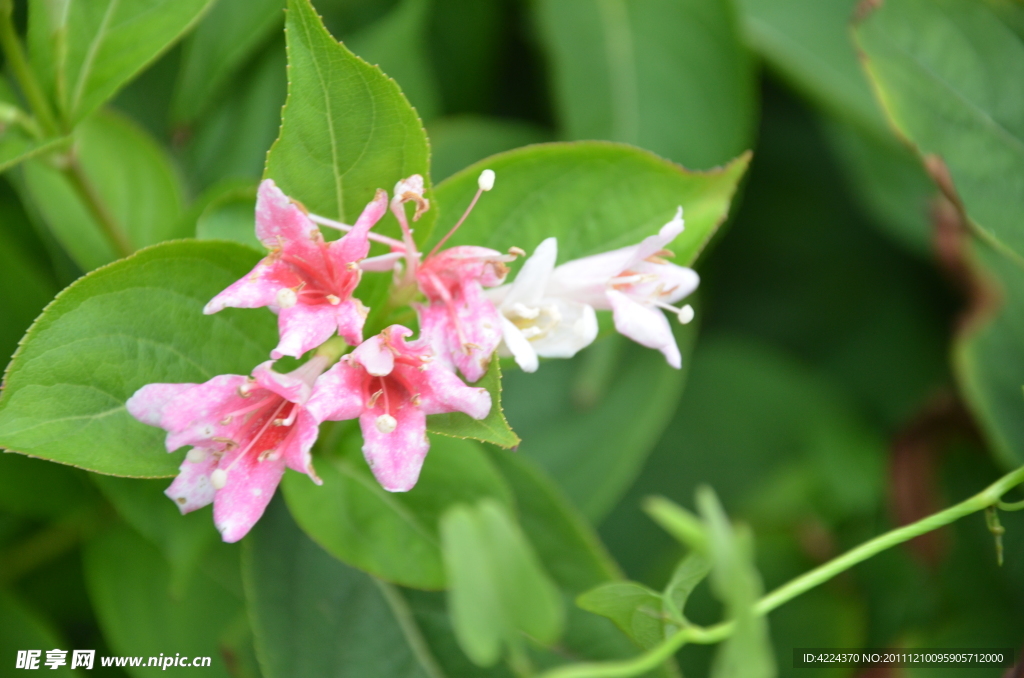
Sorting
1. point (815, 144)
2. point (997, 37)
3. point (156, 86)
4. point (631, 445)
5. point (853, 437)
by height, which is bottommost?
point (853, 437)

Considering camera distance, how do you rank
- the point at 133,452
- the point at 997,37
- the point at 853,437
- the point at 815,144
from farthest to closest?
the point at 815,144, the point at 853,437, the point at 997,37, the point at 133,452

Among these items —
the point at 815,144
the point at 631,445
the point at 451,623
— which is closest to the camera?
the point at 451,623

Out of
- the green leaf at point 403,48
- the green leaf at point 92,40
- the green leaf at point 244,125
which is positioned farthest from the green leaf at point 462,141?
the green leaf at point 92,40

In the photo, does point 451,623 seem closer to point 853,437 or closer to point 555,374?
point 555,374

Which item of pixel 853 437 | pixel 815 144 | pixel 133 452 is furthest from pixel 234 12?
pixel 853 437

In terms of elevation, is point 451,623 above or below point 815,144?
below

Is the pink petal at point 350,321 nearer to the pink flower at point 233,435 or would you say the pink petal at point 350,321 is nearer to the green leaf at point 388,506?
the pink flower at point 233,435

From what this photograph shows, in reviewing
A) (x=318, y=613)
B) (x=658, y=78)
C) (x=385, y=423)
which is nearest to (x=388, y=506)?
(x=318, y=613)

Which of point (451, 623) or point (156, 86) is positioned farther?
point (156, 86)
